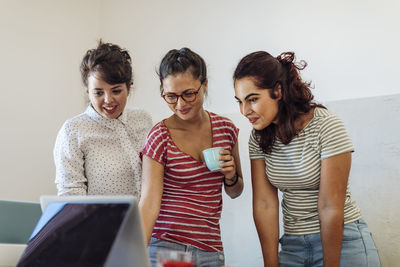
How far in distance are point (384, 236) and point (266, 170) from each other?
2.32 feet

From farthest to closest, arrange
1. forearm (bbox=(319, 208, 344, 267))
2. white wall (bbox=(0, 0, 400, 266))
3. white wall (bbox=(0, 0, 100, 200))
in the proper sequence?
white wall (bbox=(0, 0, 100, 200)), white wall (bbox=(0, 0, 400, 266)), forearm (bbox=(319, 208, 344, 267))

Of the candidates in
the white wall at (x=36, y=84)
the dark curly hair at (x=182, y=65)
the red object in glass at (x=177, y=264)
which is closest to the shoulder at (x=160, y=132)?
the dark curly hair at (x=182, y=65)

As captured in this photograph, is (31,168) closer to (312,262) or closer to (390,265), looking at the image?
(312,262)

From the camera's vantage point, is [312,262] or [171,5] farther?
[171,5]

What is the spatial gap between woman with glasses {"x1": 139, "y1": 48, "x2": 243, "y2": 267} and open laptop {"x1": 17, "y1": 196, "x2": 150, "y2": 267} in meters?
0.51

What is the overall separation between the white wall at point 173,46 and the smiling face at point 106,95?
0.78 m

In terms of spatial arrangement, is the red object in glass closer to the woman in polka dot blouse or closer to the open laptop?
the open laptop

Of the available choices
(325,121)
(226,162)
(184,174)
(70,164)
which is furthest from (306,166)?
(70,164)

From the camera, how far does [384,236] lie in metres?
1.75

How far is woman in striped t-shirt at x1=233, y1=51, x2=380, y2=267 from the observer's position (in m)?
1.25

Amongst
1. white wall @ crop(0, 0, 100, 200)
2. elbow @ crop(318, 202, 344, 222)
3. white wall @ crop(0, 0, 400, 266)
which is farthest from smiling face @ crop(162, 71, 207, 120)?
white wall @ crop(0, 0, 100, 200)

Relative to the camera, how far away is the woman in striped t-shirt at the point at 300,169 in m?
1.25

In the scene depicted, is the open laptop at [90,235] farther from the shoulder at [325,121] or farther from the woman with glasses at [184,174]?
the shoulder at [325,121]

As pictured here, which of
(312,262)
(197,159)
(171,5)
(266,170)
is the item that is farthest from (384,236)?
(171,5)
